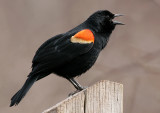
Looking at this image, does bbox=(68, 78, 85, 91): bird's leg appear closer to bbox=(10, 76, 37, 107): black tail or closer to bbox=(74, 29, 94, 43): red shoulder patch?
bbox=(74, 29, 94, 43): red shoulder patch

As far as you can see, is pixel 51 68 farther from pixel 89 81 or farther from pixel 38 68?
pixel 89 81

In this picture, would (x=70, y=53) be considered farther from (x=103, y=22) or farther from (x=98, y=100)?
(x=98, y=100)

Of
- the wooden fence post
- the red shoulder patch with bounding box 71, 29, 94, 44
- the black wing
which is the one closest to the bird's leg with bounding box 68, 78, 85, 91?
the black wing

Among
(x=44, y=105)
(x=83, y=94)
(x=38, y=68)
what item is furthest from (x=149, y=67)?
(x=83, y=94)

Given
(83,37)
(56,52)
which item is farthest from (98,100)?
(83,37)

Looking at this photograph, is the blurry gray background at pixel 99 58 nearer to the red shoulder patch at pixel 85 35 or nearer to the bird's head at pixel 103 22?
the bird's head at pixel 103 22
